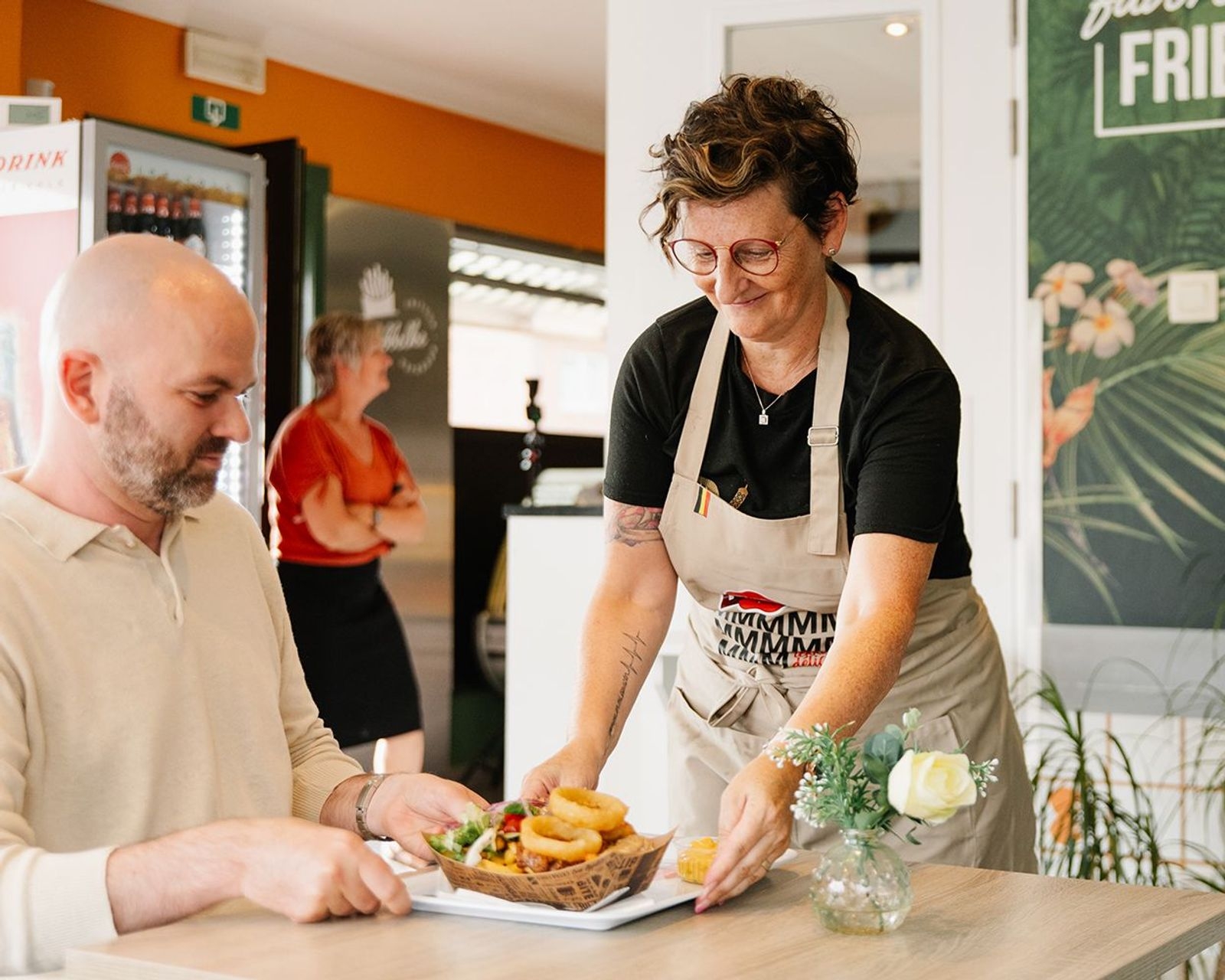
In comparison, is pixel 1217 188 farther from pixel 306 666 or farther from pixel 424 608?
pixel 424 608

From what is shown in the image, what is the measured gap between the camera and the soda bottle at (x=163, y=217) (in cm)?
443

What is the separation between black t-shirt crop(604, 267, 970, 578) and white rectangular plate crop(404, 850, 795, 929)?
0.56m

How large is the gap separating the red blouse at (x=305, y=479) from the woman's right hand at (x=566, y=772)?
11.0 ft

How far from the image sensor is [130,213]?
432 cm

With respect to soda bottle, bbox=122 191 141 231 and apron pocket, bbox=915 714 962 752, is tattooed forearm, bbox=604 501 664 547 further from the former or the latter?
soda bottle, bbox=122 191 141 231

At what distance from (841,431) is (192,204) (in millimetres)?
2917

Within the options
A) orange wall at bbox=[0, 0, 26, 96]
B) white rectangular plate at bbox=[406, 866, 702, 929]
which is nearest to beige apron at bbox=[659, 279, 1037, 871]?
white rectangular plate at bbox=[406, 866, 702, 929]

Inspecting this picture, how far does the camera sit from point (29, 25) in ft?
17.9

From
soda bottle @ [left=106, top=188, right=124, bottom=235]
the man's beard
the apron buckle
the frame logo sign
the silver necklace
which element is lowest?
the man's beard

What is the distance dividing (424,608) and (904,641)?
5.00 metres

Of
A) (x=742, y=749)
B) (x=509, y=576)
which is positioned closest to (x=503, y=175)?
(x=509, y=576)

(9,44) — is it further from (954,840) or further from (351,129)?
(954,840)

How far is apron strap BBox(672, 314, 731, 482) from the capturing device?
2170mm

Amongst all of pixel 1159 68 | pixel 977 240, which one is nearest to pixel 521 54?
pixel 977 240
